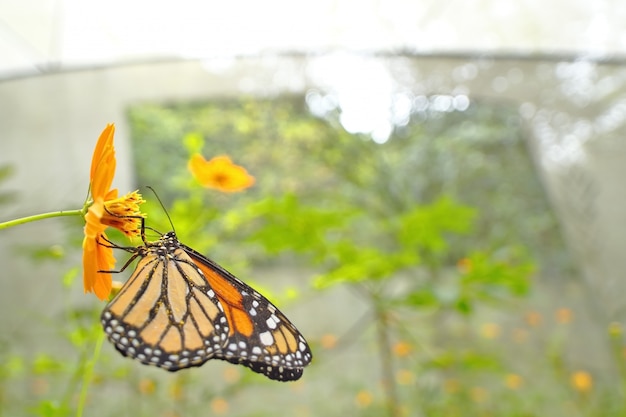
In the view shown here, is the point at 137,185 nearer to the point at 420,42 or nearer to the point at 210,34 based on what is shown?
the point at 210,34

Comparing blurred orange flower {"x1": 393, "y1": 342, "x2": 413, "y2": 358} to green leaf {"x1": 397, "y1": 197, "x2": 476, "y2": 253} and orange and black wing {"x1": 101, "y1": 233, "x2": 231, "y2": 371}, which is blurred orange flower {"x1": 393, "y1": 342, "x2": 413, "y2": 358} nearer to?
green leaf {"x1": 397, "y1": 197, "x2": 476, "y2": 253}

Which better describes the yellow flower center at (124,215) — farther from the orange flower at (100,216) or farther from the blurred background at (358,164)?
the blurred background at (358,164)

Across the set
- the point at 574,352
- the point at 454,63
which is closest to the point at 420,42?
the point at 454,63

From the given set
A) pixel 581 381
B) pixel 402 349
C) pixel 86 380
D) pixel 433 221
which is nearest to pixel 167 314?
pixel 86 380

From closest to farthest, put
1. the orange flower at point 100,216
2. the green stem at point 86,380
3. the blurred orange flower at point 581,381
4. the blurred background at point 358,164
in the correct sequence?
the orange flower at point 100,216, the green stem at point 86,380, the blurred background at point 358,164, the blurred orange flower at point 581,381

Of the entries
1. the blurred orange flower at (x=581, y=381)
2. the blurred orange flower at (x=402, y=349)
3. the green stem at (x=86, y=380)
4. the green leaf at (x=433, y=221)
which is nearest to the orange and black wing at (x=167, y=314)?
the green stem at (x=86, y=380)

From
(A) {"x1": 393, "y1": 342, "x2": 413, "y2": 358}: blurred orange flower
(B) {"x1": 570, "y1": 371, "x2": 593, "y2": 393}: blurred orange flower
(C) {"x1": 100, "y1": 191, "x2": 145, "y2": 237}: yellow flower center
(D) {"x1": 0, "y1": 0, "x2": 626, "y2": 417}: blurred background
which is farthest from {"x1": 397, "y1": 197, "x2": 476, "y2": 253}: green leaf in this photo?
(C) {"x1": 100, "y1": 191, "x2": 145, "y2": 237}: yellow flower center

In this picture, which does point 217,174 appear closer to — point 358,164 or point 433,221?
point 433,221
